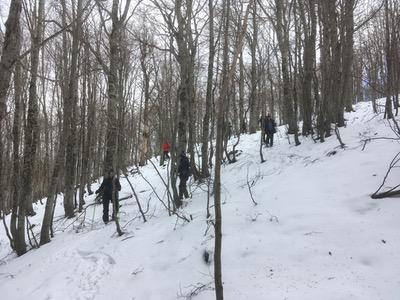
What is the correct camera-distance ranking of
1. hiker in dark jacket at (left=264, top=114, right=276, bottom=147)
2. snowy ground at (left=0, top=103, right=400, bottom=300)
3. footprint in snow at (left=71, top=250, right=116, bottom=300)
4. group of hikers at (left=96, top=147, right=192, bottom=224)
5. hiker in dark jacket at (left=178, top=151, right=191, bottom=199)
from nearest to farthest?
snowy ground at (left=0, top=103, right=400, bottom=300)
footprint in snow at (left=71, top=250, right=116, bottom=300)
group of hikers at (left=96, top=147, right=192, bottom=224)
hiker in dark jacket at (left=178, top=151, right=191, bottom=199)
hiker in dark jacket at (left=264, top=114, right=276, bottom=147)

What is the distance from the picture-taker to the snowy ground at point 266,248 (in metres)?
4.64

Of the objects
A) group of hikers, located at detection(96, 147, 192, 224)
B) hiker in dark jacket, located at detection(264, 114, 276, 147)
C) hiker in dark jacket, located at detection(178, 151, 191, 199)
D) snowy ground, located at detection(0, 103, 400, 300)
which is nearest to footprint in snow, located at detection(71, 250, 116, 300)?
snowy ground, located at detection(0, 103, 400, 300)

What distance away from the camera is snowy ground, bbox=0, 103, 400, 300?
4641 mm

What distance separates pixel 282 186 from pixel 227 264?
9.00 ft

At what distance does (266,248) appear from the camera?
5594 millimetres

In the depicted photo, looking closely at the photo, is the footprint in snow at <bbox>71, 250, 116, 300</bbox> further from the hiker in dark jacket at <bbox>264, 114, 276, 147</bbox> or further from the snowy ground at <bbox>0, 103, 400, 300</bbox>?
the hiker in dark jacket at <bbox>264, 114, 276, 147</bbox>

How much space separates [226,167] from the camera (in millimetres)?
12969

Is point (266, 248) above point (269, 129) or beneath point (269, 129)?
beneath

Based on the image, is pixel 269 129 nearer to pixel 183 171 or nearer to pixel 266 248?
pixel 183 171

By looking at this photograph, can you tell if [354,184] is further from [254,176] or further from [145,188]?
[145,188]

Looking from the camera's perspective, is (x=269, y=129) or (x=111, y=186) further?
(x=269, y=129)

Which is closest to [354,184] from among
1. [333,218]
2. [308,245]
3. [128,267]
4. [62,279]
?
[333,218]

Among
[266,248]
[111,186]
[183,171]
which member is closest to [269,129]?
[183,171]

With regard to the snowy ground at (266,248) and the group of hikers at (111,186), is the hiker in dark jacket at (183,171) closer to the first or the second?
the group of hikers at (111,186)
